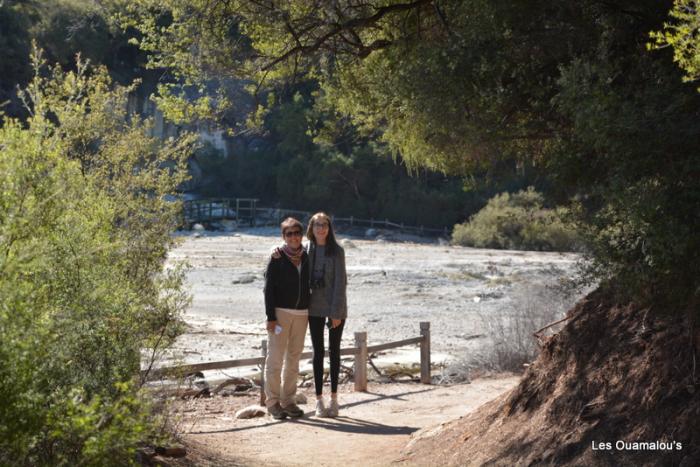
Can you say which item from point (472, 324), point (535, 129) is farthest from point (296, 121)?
point (535, 129)

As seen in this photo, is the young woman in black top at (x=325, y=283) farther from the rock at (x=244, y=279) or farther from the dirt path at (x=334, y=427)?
the rock at (x=244, y=279)

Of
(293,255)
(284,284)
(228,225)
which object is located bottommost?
(228,225)

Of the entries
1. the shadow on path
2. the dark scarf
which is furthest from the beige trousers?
the dark scarf

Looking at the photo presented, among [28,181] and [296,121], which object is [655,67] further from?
[296,121]

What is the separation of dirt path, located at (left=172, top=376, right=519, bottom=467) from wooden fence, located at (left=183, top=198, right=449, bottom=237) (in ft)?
153

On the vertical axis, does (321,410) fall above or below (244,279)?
above

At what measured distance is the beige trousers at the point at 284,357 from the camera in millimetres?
9484

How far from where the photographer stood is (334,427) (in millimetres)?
9375

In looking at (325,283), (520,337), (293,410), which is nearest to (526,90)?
(325,283)

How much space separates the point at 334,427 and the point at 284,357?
2.95ft

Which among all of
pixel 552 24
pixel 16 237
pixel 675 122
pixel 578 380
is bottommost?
pixel 578 380

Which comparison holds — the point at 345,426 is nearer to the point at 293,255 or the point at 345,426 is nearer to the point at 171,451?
the point at 293,255

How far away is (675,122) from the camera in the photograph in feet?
19.7

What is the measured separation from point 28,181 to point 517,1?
436 cm
